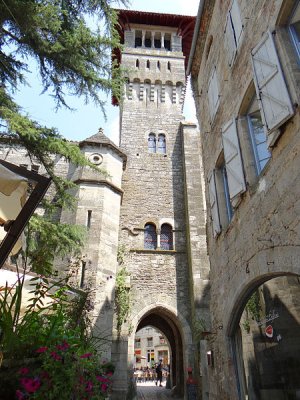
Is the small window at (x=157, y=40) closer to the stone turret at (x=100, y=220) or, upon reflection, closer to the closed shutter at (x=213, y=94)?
the stone turret at (x=100, y=220)

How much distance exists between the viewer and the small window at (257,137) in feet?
15.1

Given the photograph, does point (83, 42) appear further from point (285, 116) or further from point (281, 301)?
point (281, 301)

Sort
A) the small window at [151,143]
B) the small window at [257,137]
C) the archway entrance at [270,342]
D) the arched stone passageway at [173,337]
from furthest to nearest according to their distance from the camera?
the small window at [151,143] → the arched stone passageway at [173,337] → the small window at [257,137] → the archway entrance at [270,342]

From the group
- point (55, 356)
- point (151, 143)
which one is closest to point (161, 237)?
point (151, 143)

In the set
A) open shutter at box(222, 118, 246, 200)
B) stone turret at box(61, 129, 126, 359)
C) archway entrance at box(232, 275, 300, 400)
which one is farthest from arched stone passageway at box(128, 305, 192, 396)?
open shutter at box(222, 118, 246, 200)

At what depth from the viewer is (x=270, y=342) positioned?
4.28 meters

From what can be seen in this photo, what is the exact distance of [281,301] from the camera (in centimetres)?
401

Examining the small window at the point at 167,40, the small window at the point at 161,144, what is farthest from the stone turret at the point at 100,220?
the small window at the point at 167,40

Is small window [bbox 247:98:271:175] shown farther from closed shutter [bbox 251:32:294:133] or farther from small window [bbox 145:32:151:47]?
small window [bbox 145:32:151:47]

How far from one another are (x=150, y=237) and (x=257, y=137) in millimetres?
9704

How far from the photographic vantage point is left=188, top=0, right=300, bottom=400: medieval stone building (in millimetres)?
3686

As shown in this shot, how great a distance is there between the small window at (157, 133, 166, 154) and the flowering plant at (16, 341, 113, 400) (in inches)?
584

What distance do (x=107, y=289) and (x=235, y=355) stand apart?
631 cm

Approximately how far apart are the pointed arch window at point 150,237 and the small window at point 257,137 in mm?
9442
